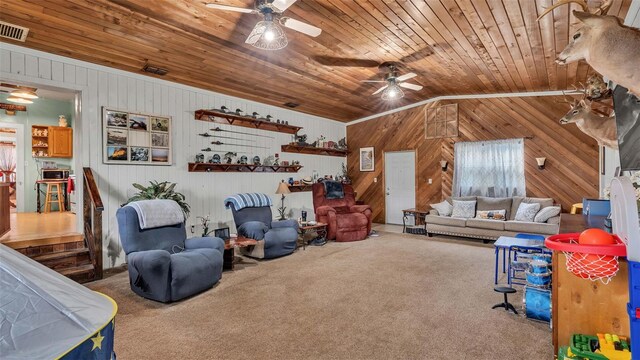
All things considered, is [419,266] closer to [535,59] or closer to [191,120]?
[535,59]

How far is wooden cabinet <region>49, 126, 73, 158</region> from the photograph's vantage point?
695 centimetres

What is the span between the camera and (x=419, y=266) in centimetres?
452

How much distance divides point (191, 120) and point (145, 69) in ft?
3.45

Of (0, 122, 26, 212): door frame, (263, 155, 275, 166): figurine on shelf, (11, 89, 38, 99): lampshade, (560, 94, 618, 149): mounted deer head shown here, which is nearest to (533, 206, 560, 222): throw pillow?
(560, 94, 618, 149): mounted deer head

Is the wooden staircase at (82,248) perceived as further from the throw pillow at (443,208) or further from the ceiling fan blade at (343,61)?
the throw pillow at (443,208)

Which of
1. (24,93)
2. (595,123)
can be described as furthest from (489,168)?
(24,93)

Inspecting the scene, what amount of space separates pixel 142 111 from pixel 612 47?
16.7ft

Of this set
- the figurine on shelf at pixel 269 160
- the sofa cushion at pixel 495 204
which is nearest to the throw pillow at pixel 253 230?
the figurine on shelf at pixel 269 160

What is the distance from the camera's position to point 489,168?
687 centimetres

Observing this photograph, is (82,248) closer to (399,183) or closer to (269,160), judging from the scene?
(269,160)

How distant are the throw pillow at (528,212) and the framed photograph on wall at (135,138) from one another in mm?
6032

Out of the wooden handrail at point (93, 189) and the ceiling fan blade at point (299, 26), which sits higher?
the ceiling fan blade at point (299, 26)

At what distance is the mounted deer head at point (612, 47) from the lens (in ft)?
5.47

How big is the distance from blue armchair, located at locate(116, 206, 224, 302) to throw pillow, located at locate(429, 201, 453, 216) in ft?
15.1
